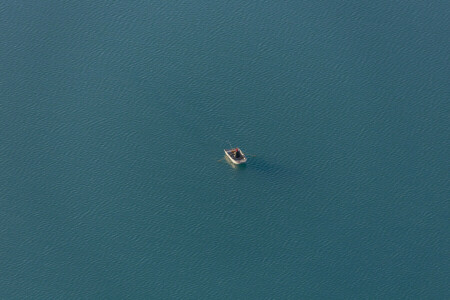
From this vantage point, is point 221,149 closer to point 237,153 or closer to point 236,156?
point 236,156

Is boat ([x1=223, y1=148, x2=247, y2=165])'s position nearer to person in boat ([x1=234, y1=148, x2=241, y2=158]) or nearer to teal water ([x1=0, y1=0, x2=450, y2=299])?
person in boat ([x1=234, y1=148, x2=241, y2=158])

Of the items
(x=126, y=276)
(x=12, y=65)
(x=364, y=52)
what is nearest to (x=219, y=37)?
(x=364, y=52)

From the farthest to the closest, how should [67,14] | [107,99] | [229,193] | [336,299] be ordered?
[67,14] → [107,99] → [229,193] → [336,299]

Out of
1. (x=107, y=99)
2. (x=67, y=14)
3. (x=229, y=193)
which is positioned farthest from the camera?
(x=67, y=14)

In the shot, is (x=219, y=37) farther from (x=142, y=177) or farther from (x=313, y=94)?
(x=142, y=177)

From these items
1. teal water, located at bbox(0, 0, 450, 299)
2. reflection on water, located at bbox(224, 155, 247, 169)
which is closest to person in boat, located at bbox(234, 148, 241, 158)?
reflection on water, located at bbox(224, 155, 247, 169)

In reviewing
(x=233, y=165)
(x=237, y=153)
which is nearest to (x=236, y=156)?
(x=237, y=153)
